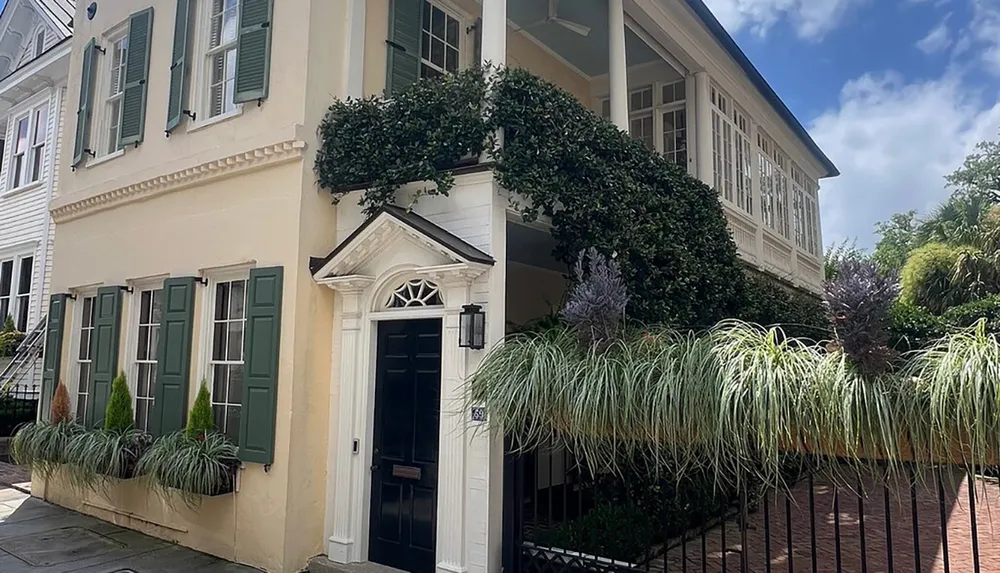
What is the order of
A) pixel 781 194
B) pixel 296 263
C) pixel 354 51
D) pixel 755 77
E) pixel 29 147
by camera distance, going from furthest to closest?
1. pixel 29 147
2. pixel 781 194
3. pixel 755 77
4. pixel 354 51
5. pixel 296 263

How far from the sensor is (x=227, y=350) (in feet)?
25.2

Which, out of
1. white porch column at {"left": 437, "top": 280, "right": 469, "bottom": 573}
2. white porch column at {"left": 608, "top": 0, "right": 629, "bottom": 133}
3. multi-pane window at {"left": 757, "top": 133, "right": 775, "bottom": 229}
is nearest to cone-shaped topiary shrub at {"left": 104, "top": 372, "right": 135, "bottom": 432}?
white porch column at {"left": 437, "top": 280, "right": 469, "bottom": 573}

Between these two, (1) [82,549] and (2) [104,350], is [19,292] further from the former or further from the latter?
(1) [82,549]

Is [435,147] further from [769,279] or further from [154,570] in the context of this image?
[769,279]

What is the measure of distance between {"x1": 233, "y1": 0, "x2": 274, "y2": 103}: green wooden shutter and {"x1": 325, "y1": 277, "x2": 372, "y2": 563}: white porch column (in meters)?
2.52

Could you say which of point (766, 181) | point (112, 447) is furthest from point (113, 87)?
point (766, 181)

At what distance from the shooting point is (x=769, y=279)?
1205cm

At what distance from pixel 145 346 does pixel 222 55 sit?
3887mm

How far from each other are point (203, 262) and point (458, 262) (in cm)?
368

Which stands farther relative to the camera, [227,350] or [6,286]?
[6,286]

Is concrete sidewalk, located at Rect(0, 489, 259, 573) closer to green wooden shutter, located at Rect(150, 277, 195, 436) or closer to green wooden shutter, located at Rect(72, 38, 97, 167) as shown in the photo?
green wooden shutter, located at Rect(150, 277, 195, 436)

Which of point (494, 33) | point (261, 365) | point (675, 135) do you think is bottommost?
point (261, 365)

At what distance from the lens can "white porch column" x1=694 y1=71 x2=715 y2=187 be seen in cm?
1030

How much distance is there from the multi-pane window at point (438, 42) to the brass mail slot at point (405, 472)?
15.7 ft
